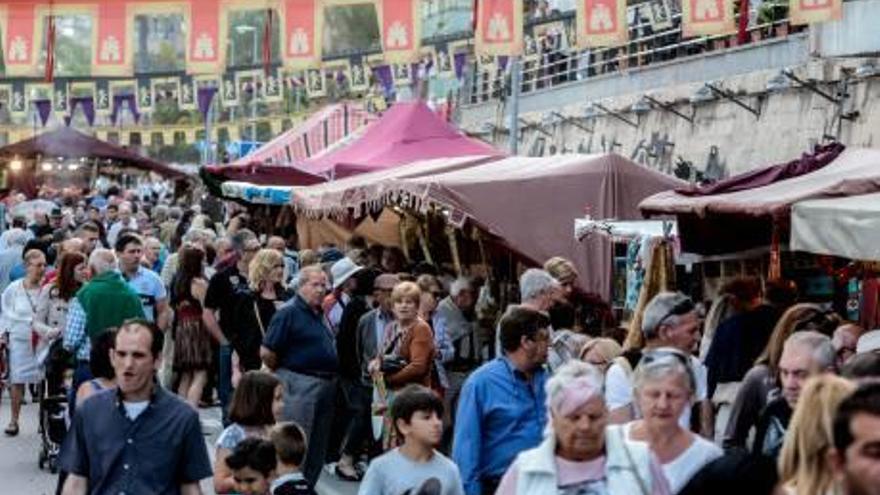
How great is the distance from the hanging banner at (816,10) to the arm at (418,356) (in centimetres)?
450

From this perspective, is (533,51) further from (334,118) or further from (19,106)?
(19,106)

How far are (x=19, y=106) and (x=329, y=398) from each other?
3851 cm

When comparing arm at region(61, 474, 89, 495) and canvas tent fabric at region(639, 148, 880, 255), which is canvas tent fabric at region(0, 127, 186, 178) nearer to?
canvas tent fabric at region(639, 148, 880, 255)

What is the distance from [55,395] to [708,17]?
6.70 meters

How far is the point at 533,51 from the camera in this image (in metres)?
29.8

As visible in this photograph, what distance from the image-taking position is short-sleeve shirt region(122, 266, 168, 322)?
645 inches

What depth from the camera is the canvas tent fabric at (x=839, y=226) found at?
33.4 ft

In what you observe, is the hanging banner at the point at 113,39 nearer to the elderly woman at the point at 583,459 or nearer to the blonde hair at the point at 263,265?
the blonde hair at the point at 263,265

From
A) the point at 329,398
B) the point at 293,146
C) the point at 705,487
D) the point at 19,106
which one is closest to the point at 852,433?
the point at 705,487

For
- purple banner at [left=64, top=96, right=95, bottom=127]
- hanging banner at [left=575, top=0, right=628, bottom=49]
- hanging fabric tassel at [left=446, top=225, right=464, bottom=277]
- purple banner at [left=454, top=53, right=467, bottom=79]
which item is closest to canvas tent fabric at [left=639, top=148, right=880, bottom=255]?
hanging fabric tassel at [left=446, top=225, right=464, bottom=277]

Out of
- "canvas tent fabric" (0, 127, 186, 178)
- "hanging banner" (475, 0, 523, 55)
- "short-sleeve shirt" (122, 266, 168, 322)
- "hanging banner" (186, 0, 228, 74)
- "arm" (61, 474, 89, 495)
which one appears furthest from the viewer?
"canvas tent fabric" (0, 127, 186, 178)

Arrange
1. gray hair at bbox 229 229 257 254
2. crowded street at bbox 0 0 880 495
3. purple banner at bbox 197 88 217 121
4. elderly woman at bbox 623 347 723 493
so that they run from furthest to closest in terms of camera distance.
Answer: purple banner at bbox 197 88 217 121 < gray hair at bbox 229 229 257 254 < crowded street at bbox 0 0 880 495 < elderly woman at bbox 623 347 723 493

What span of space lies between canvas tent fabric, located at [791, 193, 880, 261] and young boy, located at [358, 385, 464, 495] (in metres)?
2.62

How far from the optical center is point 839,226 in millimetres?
10469
